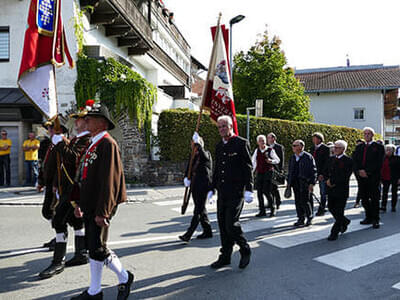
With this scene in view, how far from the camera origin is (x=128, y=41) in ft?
61.1

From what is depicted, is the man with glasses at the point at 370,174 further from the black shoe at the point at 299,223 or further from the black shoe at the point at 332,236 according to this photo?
the black shoe at the point at 332,236

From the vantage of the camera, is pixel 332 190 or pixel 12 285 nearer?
pixel 12 285

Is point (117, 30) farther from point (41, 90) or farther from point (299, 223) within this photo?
point (299, 223)

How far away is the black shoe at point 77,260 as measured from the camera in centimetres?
468

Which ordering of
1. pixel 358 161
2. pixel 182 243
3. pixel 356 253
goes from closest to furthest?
pixel 356 253 < pixel 182 243 < pixel 358 161

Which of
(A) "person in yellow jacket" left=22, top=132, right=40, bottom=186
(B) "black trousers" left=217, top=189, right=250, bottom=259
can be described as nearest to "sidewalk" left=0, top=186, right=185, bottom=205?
(A) "person in yellow jacket" left=22, top=132, right=40, bottom=186

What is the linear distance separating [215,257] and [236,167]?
143 centimetres

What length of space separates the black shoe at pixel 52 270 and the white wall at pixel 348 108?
3707cm

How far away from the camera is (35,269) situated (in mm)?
4512

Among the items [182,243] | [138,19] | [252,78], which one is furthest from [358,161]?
[252,78]

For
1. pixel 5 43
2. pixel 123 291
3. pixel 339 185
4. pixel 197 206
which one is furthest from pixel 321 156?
pixel 5 43

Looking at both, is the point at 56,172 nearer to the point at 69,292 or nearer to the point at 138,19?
the point at 69,292

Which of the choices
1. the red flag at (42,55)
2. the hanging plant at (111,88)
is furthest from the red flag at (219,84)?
the hanging plant at (111,88)

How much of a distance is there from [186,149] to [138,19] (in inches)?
320
